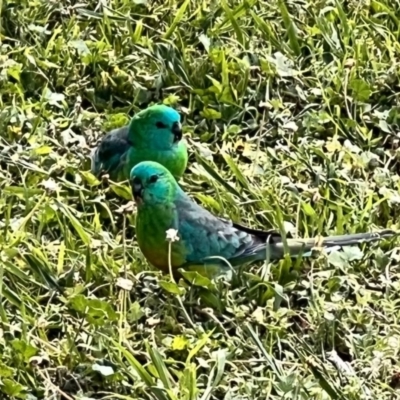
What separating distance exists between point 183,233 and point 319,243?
1.31 ft

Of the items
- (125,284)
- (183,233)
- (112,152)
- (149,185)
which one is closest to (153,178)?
(149,185)

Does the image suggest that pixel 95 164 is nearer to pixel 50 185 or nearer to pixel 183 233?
pixel 50 185

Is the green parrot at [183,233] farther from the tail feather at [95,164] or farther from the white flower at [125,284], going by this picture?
the tail feather at [95,164]

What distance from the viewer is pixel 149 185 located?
330 centimetres

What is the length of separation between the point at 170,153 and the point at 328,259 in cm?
62

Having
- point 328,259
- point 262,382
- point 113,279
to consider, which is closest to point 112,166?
point 113,279

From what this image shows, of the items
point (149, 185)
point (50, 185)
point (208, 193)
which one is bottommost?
point (208, 193)

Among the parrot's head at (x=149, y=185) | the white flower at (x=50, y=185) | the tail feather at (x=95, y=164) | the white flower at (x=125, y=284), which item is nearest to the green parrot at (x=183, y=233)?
the parrot's head at (x=149, y=185)

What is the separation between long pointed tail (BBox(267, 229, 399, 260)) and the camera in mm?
3412

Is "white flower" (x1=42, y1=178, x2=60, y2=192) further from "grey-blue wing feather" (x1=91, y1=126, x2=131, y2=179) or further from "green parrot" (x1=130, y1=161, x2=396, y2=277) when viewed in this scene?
"green parrot" (x1=130, y1=161, x2=396, y2=277)

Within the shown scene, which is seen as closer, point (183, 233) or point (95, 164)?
point (183, 233)

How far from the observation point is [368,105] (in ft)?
13.9

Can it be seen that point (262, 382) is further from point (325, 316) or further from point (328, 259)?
point (328, 259)

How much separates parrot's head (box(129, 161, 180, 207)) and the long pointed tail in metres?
0.35
